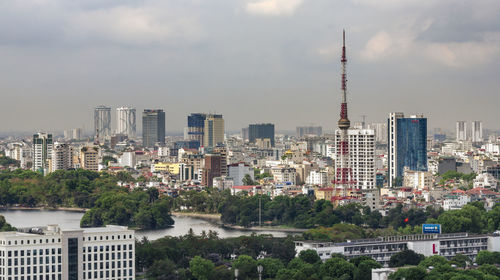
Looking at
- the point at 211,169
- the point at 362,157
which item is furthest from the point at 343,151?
the point at 211,169

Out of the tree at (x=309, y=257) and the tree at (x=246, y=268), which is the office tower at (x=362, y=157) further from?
the tree at (x=246, y=268)

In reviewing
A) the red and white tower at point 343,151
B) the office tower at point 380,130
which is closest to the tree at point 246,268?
the red and white tower at point 343,151

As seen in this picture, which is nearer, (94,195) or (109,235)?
(109,235)

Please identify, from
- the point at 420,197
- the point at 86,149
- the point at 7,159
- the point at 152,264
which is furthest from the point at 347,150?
the point at 7,159

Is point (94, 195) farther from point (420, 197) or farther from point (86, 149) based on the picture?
point (86, 149)

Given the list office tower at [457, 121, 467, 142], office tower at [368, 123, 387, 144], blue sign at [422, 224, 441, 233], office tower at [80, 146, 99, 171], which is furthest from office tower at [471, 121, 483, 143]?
blue sign at [422, 224, 441, 233]

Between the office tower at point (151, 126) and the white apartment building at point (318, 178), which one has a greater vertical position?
the office tower at point (151, 126)
